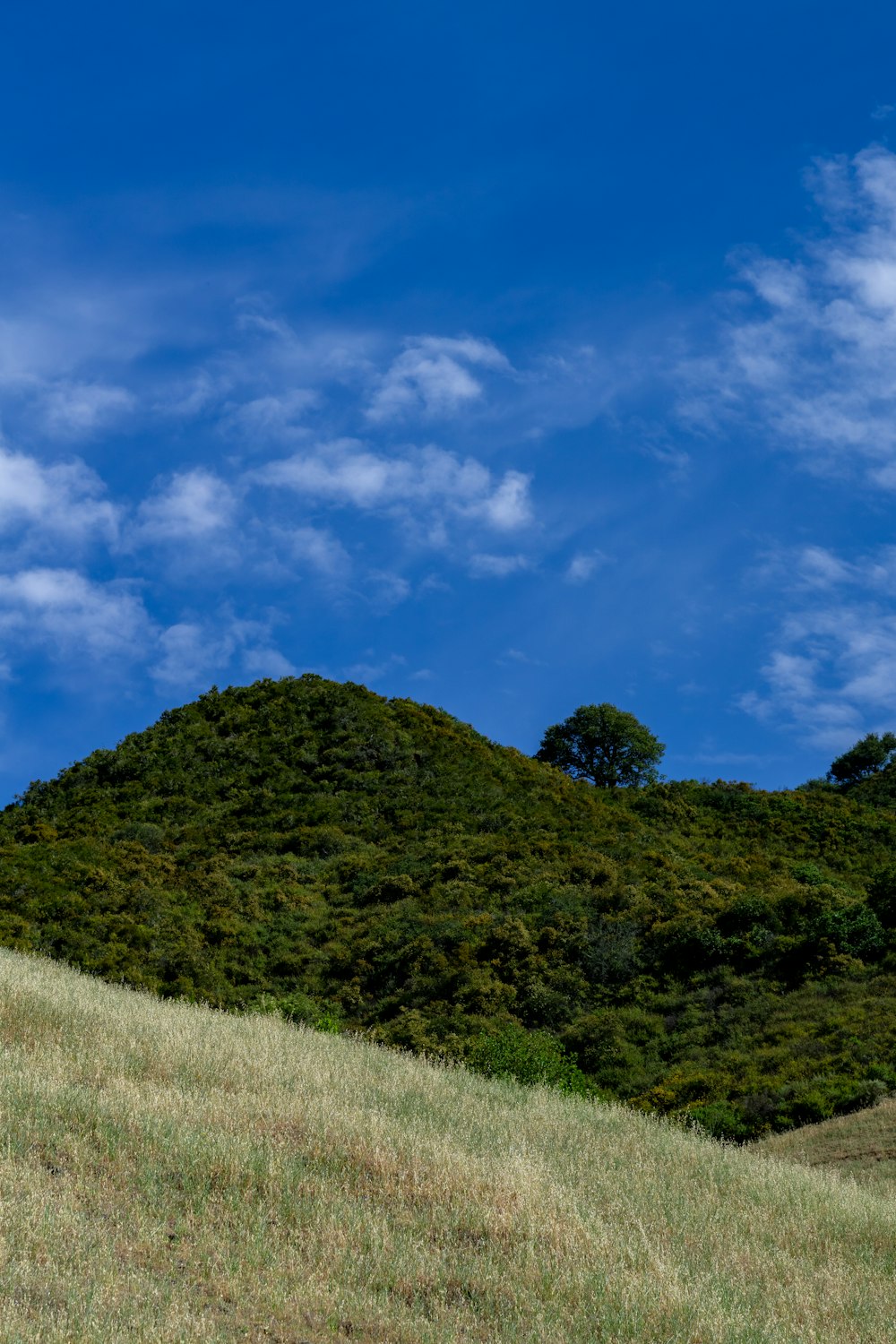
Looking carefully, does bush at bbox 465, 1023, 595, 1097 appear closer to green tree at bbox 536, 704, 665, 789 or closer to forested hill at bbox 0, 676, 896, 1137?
forested hill at bbox 0, 676, 896, 1137

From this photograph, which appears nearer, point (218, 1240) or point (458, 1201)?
point (218, 1240)

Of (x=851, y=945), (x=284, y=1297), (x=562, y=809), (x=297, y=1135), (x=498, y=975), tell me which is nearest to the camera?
(x=284, y=1297)

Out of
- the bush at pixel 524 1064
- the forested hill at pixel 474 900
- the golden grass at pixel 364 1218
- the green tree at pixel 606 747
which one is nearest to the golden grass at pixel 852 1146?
the forested hill at pixel 474 900

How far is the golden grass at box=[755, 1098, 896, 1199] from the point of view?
14.8m

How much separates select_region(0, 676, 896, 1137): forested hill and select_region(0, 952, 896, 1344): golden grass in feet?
34.1

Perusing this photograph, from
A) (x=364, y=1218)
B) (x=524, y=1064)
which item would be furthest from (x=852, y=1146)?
(x=364, y=1218)

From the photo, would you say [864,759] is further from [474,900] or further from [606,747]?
[474,900]

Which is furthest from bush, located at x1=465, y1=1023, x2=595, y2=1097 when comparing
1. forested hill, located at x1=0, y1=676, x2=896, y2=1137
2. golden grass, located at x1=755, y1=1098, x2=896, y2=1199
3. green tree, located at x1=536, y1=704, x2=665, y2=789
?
green tree, located at x1=536, y1=704, x2=665, y2=789

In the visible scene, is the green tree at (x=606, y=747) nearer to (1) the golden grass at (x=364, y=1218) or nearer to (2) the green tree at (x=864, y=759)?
(2) the green tree at (x=864, y=759)

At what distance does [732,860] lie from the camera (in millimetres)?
42312

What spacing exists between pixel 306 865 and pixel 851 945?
21.6 metres

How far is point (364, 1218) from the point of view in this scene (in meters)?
7.73

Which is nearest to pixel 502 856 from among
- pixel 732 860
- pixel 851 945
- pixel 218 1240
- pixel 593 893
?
pixel 593 893

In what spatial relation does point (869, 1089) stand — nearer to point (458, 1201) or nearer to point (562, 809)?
point (458, 1201)
